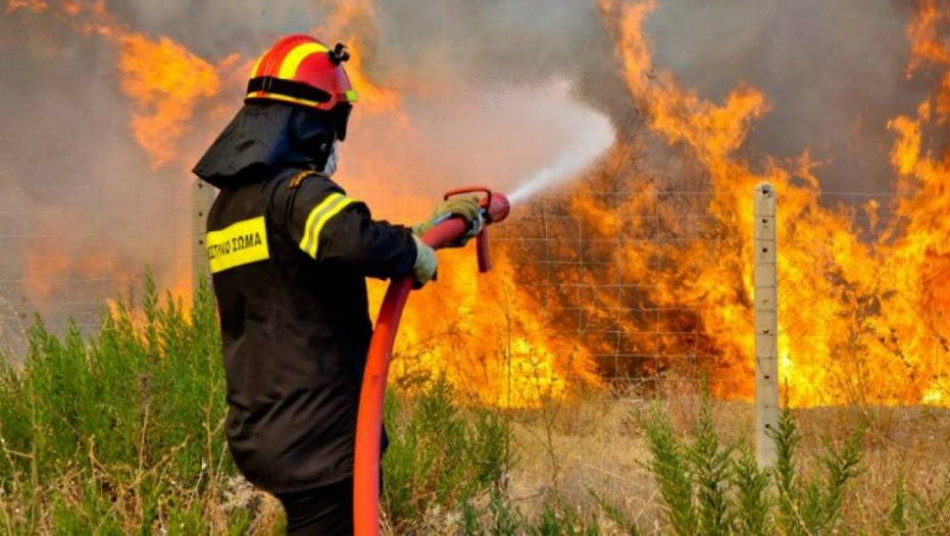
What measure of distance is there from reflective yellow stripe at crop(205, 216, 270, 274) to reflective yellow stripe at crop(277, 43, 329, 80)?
406mm

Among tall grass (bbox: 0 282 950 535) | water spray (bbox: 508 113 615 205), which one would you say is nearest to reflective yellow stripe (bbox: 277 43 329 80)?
tall grass (bbox: 0 282 950 535)

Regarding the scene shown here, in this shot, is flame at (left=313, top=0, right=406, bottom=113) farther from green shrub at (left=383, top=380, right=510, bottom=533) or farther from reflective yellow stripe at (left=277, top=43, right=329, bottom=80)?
reflective yellow stripe at (left=277, top=43, right=329, bottom=80)

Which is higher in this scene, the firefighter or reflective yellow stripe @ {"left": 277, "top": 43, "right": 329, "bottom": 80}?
reflective yellow stripe @ {"left": 277, "top": 43, "right": 329, "bottom": 80}

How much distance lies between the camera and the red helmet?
2773 millimetres

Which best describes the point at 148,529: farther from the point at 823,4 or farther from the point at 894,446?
the point at 823,4

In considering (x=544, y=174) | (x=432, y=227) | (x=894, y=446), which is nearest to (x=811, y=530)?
(x=432, y=227)

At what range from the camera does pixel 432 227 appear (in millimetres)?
2814

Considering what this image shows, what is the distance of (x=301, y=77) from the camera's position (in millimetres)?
2779

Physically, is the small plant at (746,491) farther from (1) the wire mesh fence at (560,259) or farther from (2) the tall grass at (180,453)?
(1) the wire mesh fence at (560,259)

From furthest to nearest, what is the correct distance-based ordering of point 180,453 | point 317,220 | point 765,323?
point 765,323
point 180,453
point 317,220

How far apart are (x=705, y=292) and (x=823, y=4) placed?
3.35m

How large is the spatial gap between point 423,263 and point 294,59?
0.67 meters

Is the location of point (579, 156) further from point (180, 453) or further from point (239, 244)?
point (239, 244)

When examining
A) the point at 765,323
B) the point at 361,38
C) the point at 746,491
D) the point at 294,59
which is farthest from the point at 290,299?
the point at 361,38
